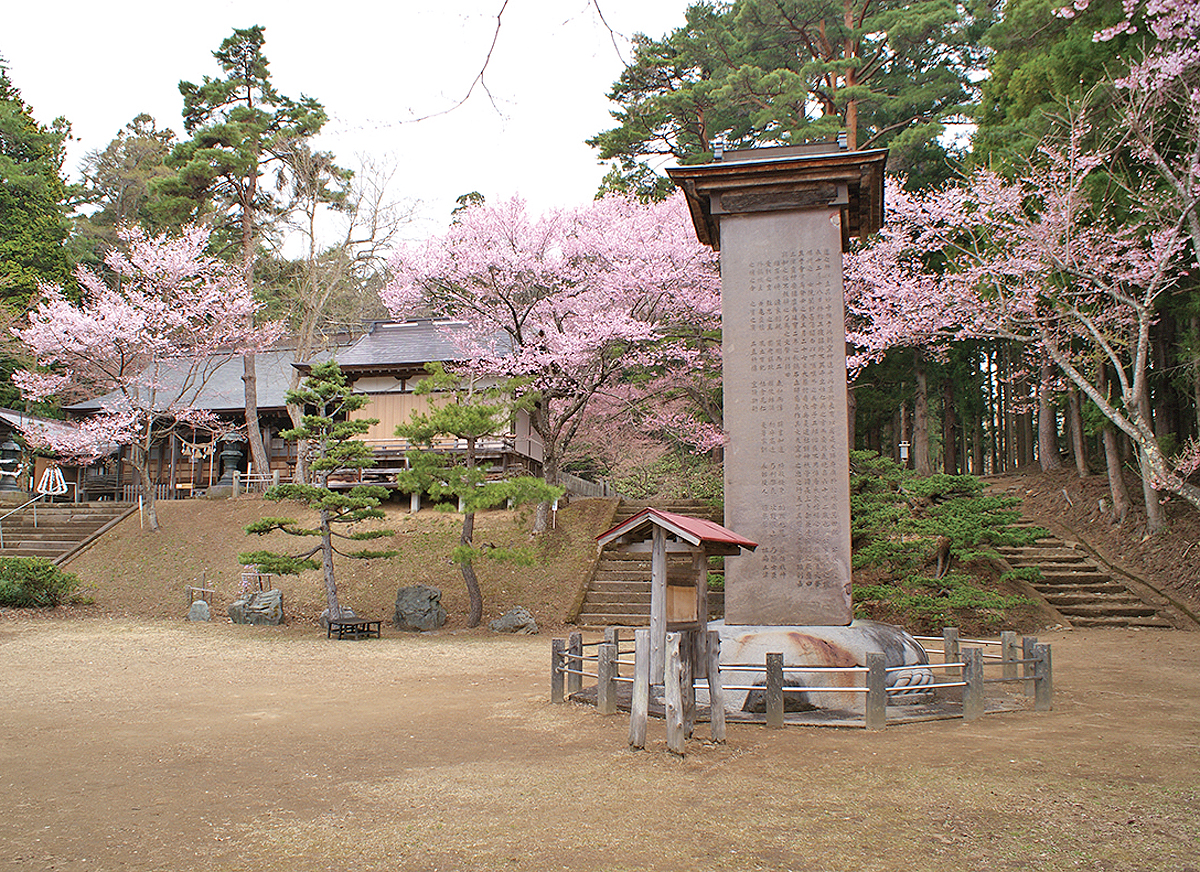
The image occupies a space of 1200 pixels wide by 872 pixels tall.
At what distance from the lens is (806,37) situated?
71.6 ft

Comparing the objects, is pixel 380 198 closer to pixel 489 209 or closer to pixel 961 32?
pixel 489 209

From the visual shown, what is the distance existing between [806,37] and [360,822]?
2314cm

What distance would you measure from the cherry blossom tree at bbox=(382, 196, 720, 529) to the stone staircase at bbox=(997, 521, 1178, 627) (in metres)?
7.99

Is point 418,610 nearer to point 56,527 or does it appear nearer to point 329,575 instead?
point 329,575

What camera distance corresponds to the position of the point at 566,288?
54.7 feet

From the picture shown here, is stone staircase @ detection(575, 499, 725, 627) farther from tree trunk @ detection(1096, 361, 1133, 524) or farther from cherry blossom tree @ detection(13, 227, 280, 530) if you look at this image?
cherry blossom tree @ detection(13, 227, 280, 530)

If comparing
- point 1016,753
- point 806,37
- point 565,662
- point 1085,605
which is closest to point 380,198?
point 806,37

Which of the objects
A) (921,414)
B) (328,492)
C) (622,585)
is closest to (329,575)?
(328,492)

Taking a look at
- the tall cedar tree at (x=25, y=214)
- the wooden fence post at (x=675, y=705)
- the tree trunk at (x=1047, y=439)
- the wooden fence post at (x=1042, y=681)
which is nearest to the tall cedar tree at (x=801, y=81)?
the tree trunk at (x=1047, y=439)

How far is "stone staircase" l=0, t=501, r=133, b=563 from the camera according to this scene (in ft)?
61.0

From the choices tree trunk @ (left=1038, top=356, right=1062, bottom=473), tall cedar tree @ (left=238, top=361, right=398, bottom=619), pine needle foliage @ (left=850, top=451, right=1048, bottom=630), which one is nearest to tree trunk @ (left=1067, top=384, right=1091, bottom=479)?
tree trunk @ (left=1038, top=356, right=1062, bottom=473)

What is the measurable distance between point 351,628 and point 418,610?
46.3 inches

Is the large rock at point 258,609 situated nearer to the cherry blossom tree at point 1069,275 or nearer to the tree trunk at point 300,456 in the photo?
the tree trunk at point 300,456

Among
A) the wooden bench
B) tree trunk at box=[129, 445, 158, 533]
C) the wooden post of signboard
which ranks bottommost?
the wooden bench
